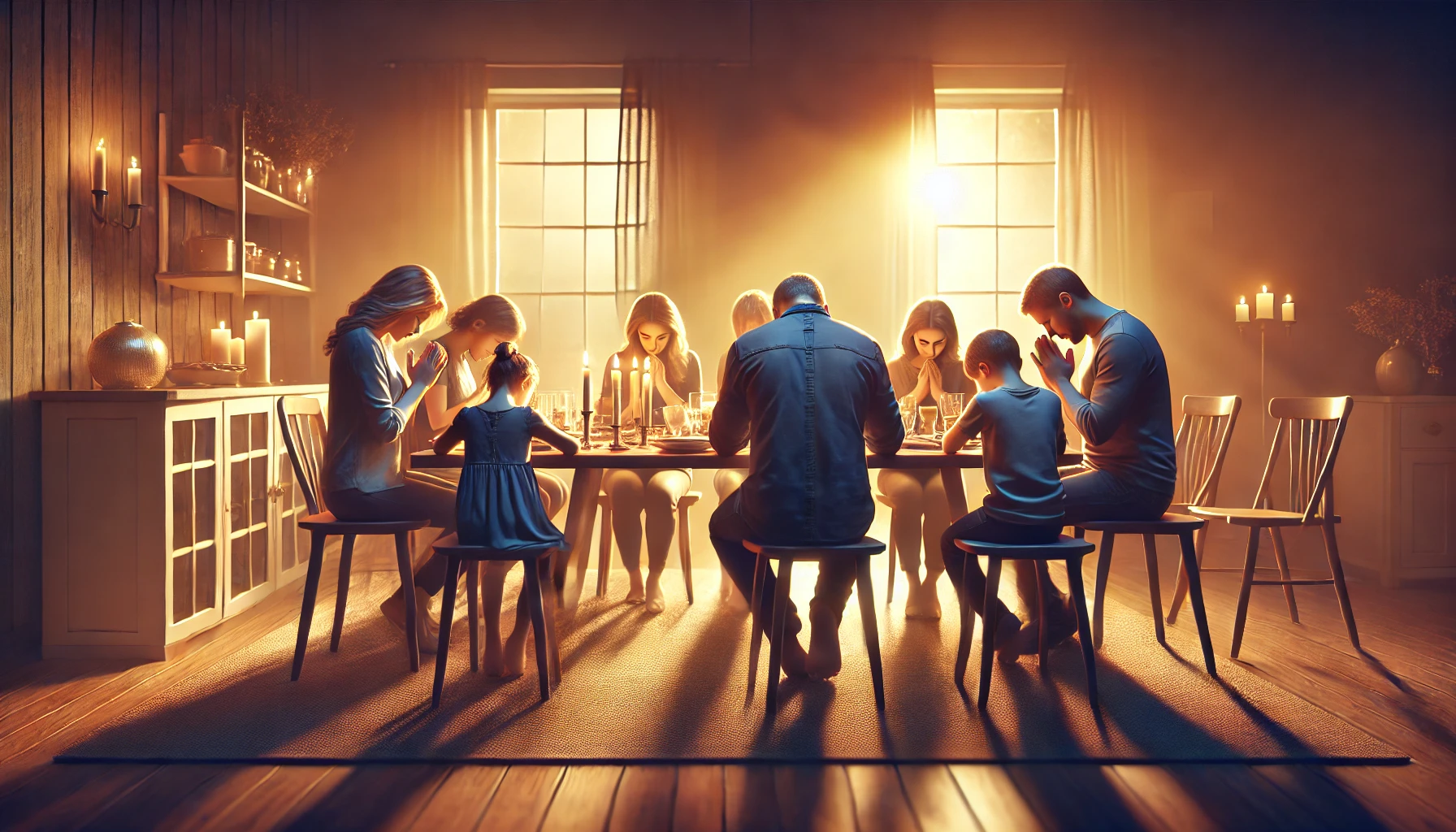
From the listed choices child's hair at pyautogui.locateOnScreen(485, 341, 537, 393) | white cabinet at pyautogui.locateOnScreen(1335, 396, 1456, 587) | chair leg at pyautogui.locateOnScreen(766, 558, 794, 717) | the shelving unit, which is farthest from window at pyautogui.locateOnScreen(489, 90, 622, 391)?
white cabinet at pyautogui.locateOnScreen(1335, 396, 1456, 587)

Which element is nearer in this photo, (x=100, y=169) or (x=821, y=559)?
(x=821, y=559)

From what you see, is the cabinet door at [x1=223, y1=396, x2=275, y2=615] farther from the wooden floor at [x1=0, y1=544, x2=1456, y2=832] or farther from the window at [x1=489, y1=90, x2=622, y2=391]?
the window at [x1=489, y1=90, x2=622, y2=391]

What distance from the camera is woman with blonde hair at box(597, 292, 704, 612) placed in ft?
11.1

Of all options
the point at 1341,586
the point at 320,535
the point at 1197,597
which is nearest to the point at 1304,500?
the point at 1341,586

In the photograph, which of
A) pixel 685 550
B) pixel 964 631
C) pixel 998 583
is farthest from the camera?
pixel 685 550

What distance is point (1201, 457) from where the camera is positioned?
3.42 m

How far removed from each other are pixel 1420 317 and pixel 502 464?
470 cm

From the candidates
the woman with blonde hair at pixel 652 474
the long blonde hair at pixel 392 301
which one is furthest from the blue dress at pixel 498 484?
the woman with blonde hair at pixel 652 474

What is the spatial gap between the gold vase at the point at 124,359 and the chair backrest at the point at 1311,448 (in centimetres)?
402

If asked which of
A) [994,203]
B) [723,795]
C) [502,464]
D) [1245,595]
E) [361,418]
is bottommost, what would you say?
[723,795]

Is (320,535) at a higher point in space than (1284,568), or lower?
higher

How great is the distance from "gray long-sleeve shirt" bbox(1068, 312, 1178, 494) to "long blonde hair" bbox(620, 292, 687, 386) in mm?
1821

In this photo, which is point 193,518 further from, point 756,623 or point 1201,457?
point 1201,457

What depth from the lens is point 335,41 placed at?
197 inches
